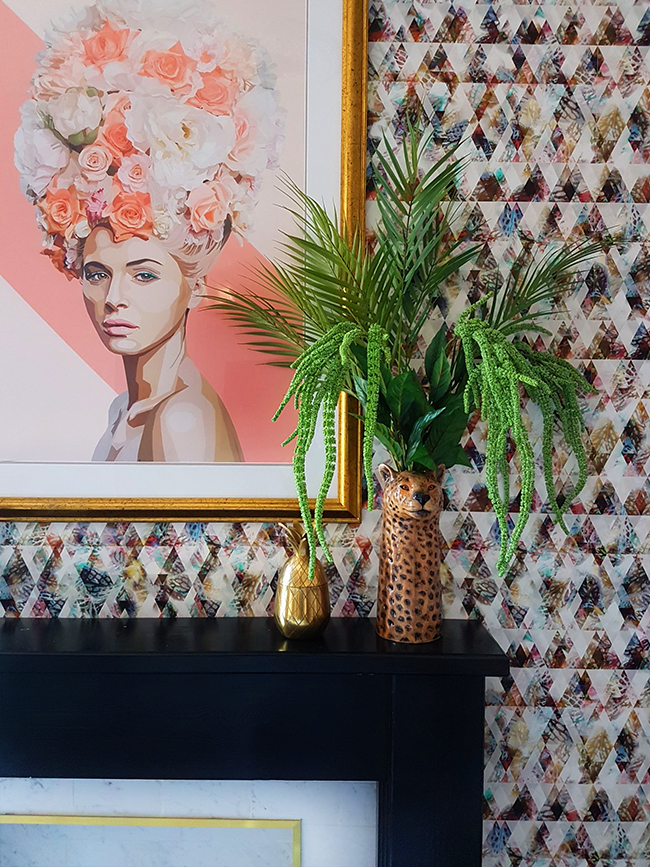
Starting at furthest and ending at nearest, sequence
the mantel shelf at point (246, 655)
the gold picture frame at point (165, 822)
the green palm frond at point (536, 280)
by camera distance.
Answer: the gold picture frame at point (165, 822) → the green palm frond at point (536, 280) → the mantel shelf at point (246, 655)

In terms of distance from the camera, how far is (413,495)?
1221 mm

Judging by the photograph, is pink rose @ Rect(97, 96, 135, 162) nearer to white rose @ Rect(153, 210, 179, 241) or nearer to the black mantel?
white rose @ Rect(153, 210, 179, 241)

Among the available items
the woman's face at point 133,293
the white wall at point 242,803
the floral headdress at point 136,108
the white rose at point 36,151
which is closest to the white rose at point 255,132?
the floral headdress at point 136,108

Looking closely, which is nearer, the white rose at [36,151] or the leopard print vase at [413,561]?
the leopard print vase at [413,561]

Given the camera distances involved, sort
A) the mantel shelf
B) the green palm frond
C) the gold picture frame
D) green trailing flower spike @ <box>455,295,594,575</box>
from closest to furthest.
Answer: green trailing flower spike @ <box>455,295,594,575</box> < the mantel shelf < the green palm frond < the gold picture frame

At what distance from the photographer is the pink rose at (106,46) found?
1.36 m

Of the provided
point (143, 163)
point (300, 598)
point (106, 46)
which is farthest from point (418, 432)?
point (106, 46)

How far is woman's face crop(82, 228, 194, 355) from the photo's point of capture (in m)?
1.38

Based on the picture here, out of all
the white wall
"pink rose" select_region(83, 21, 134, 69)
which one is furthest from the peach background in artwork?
the white wall

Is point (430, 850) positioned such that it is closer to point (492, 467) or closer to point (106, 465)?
point (492, 467)

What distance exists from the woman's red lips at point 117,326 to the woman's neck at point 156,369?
5cm

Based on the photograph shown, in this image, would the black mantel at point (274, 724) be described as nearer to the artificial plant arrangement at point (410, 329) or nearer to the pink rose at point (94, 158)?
the artificial plant arrangement at point (410, 329)

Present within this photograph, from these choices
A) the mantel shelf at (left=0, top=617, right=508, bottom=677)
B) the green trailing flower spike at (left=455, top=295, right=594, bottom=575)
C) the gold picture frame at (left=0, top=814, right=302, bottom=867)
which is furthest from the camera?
the gold picture frame at (left=0, top=814, right=302, bottom=867)

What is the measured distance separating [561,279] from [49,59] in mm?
1156
